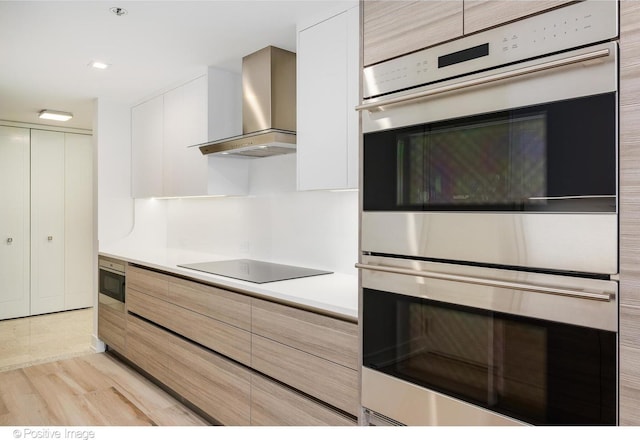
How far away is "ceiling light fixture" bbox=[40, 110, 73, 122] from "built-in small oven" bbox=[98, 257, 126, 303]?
1621 millimetres

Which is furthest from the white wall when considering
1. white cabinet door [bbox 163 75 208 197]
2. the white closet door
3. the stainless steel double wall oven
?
the stainless steel double wall oven

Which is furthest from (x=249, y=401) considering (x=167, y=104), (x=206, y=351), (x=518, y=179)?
(x=167, y=104)

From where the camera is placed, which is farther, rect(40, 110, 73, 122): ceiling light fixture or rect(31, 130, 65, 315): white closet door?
rect(31, 130, 65, 315): white closet door

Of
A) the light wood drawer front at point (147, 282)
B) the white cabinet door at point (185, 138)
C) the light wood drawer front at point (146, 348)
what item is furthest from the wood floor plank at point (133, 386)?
the white cabinet door at point (185, 138)

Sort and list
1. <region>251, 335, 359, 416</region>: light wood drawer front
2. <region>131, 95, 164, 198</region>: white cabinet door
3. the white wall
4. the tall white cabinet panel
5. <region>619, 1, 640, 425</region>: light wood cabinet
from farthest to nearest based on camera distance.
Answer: the tall white cabinet panel
the white wall
<region>131, 95, 164, 198</region>: white cabinet door
<region>251, 335, 359, 416</region>: light wood drawer front
<region>619, 1, 640, 425</region>: light wood cabinet

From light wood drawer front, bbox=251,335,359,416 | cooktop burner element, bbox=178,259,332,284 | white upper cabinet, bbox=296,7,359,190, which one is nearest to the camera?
light wood drawer front, bbox=251,335,359,416

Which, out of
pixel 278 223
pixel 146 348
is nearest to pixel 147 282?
pixel 146 348

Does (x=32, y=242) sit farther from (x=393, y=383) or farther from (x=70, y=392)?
(x=393, y=383)

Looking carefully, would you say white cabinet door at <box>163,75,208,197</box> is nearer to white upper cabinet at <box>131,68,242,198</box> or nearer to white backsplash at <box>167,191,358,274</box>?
white upper cabinet at <box>131,68,242,198</box>

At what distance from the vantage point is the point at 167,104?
3.54m

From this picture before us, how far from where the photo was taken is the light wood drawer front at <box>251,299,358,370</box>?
1.76 metres

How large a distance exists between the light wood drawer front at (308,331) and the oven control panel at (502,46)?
3.08ft

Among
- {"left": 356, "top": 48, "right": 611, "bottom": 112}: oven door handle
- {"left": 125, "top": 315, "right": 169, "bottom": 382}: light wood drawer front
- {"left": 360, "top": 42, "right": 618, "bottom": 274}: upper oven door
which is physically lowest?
{"left": 125, "top": 315, "right": 169, "bottom": 382}: light wood drawer front

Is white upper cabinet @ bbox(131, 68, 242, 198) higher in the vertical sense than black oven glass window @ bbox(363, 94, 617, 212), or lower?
higher
